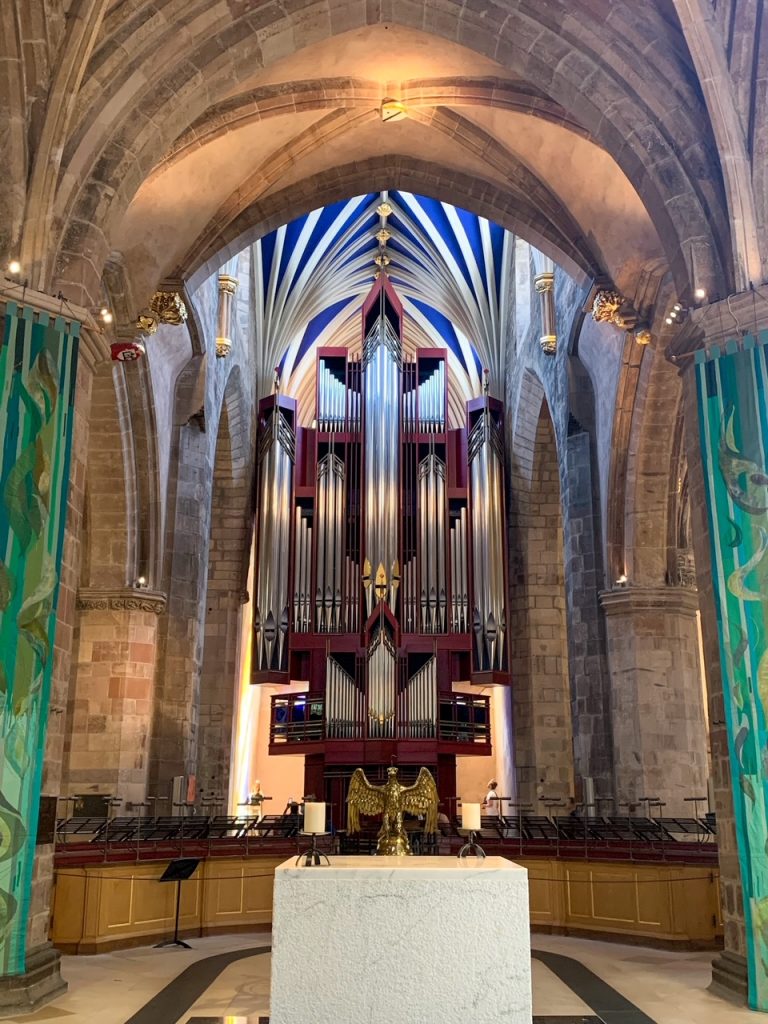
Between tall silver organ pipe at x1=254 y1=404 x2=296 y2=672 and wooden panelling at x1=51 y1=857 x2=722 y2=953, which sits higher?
tall silver organ pipe at x1=254 y1=404 x2=296 y2=672

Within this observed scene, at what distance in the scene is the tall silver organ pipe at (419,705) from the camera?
15000 mm

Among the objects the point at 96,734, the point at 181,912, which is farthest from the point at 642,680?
the point at 96,734

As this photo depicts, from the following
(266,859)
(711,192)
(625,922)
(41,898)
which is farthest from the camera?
(266,859)

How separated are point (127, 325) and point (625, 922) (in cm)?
788

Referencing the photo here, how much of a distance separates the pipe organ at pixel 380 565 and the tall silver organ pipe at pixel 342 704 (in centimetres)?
2

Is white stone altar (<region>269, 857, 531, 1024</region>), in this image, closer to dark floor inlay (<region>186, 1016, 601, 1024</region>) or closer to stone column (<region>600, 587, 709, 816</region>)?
dark floor inlay (<region>186, 1016, 601, 1024</region>)

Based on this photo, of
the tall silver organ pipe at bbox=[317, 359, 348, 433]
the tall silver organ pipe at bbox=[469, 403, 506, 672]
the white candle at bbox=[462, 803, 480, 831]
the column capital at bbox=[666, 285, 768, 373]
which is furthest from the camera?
the tall silver organ pipe at bbox=[317, 359, 348, 433]

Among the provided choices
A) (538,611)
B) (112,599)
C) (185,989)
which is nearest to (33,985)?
(185,989)

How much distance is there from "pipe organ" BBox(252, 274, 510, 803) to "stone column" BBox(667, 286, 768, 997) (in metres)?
8.52

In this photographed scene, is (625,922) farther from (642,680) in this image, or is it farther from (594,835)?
(642,680)

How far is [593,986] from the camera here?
22.3ft

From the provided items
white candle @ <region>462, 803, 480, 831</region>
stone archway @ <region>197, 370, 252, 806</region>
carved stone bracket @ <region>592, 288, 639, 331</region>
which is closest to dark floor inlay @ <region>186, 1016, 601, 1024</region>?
white candle @ <region>462, 803, 480, 831</region>

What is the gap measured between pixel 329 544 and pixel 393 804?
1005cm

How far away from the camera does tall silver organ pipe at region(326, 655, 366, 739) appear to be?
15.0 m
